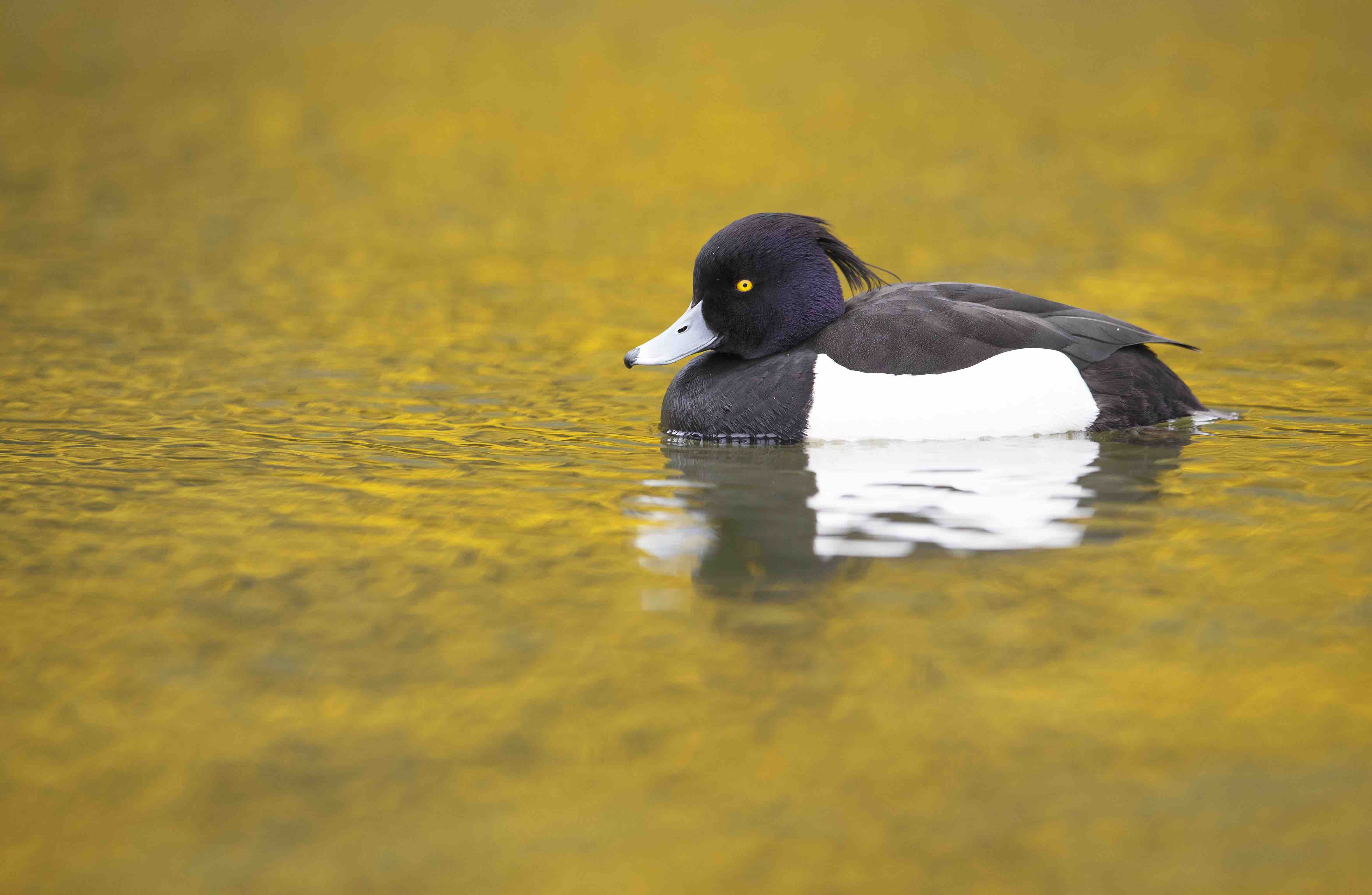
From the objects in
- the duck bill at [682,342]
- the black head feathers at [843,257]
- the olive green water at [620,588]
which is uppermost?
the black head feathers at [843,257]

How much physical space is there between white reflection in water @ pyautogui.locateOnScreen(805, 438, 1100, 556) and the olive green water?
27 mm

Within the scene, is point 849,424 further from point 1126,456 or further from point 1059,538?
point 1059,538

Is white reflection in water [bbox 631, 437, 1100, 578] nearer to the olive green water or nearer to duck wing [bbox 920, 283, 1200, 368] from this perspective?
the olive green water

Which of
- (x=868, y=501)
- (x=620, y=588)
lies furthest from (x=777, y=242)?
(x=620, y=588)

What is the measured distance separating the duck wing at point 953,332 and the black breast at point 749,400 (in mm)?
158

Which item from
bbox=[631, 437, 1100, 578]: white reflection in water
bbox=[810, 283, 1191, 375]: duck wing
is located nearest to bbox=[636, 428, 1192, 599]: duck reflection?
bbox=[631, 437, 1100, 578]: white reflection in water

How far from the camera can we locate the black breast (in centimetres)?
625

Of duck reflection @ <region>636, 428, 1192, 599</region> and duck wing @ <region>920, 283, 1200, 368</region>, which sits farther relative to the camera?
duck wing @ <region>920, 283, 1200, 368</region>

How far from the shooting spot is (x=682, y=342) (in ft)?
21.3

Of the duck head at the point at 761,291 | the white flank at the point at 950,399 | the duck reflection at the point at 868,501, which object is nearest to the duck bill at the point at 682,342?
the duck head at the point at 761,291

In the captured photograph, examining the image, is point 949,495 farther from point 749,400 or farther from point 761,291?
point 761,291

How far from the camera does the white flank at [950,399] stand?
6145mm

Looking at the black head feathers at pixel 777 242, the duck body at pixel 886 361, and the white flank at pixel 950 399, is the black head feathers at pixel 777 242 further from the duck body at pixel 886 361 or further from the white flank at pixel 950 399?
the white flank at pixel 950 399

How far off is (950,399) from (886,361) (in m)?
0.30
